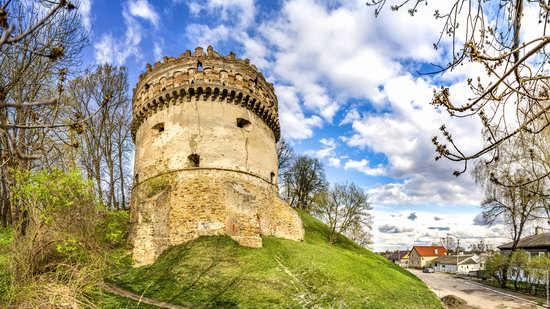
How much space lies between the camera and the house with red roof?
72.1 metres

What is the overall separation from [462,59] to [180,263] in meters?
11.4

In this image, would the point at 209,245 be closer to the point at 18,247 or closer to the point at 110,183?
the point at 18,247

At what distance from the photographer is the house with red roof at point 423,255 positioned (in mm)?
72062

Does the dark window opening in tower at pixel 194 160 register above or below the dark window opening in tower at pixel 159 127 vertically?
below

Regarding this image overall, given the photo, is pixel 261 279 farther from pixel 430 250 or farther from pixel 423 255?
pixel 430 250

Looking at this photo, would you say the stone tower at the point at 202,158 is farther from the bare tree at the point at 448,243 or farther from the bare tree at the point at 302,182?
the bare tree at the point at 448,243

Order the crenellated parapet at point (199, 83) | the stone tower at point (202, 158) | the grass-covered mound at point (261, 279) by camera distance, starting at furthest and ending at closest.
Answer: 1. the crenellated parapet at point (199, 83)
2. the stone tower at point (202, 158)
3. the grass-covered mound at point (261, 279)

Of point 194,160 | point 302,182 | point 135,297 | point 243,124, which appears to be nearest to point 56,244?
point 135,297

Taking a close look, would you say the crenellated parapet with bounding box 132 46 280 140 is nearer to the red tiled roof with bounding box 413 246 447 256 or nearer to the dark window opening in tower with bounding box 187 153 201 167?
the dark window opening in tower with bounding box 187 153 201 167

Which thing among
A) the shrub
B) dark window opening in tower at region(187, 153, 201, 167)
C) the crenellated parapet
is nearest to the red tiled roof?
the crenellated parapet

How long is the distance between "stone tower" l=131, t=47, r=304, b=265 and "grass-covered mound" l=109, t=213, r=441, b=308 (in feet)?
3.76

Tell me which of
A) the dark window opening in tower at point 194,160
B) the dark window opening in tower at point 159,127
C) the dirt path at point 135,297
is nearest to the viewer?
the dirt path at point 135,297

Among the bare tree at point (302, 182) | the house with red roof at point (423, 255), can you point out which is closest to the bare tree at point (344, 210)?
the bare tree at point (302, 182)

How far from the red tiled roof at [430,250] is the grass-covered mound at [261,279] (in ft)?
220
